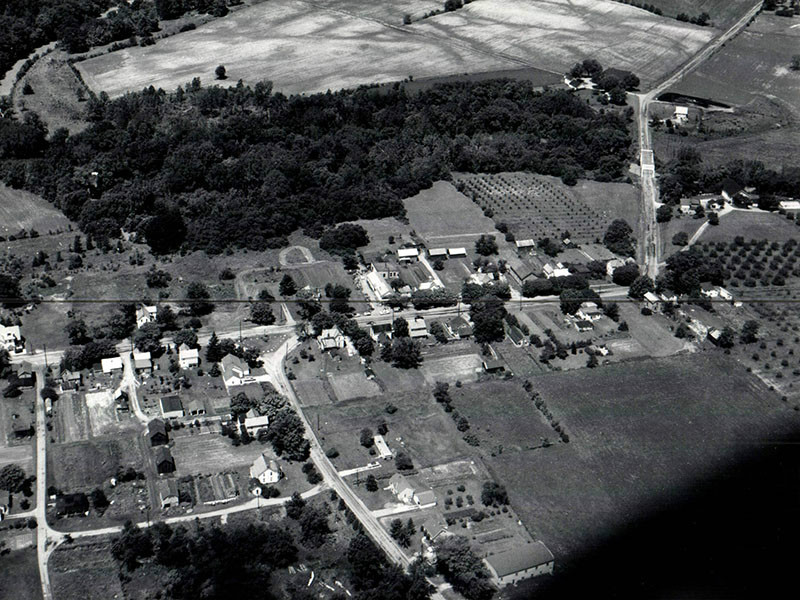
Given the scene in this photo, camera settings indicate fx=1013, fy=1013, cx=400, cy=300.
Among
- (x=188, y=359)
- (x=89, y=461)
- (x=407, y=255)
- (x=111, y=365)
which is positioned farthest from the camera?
(x=407, y=255)

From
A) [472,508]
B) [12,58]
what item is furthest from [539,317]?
[12,58]

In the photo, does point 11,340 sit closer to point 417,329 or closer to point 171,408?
point 171,408

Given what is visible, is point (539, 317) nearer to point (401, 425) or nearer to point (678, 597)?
point (401, 425)

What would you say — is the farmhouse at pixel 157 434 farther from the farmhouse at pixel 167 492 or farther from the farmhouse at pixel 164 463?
the farmhouse at pixel 167 492

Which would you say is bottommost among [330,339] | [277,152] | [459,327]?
[459,327]

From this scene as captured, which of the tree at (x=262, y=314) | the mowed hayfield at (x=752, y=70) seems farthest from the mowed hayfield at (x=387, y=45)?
the tree at (x=262, y=314)

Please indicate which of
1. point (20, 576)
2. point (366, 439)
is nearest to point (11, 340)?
point (20, 576)

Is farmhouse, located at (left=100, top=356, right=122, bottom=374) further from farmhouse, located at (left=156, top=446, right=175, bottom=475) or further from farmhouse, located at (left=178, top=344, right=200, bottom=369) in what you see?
farmhouse, located at (left=156, top=446, right=175, bottom=475)
